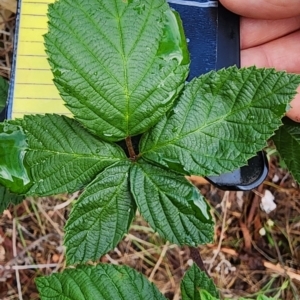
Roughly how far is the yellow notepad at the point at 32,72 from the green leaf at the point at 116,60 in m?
0.41

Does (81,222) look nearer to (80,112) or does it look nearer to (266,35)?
(80,112)

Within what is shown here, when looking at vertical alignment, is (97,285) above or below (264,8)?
below

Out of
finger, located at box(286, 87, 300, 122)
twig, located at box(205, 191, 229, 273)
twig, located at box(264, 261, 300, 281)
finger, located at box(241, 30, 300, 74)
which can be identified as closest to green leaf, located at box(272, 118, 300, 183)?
finger, located at box(286, 87, 300, 122)

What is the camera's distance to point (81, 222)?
982 mm

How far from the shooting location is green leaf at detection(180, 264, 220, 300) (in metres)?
1.05

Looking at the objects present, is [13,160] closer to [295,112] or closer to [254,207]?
[295,112]

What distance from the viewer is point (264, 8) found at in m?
Answer: 1.35

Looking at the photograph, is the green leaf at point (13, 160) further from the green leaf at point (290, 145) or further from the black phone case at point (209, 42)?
the green leaf at point (290, 145)

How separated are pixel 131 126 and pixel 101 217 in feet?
0.62

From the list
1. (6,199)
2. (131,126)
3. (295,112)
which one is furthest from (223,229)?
(131,126)

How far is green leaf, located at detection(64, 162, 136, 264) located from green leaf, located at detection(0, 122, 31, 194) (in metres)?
0.12

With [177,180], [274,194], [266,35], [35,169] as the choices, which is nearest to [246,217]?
[274,194]

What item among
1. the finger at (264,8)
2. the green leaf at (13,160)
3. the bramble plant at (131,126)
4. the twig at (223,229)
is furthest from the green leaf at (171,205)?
the twig at (223,229)

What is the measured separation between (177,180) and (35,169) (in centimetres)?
27
